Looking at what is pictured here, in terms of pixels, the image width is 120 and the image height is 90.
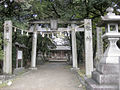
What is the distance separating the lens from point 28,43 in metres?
17.8

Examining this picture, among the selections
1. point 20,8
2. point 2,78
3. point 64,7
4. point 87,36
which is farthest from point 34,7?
point 2,78

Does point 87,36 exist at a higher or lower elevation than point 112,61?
higher

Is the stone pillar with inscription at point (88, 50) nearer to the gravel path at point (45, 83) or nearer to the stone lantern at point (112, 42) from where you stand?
the gravel path at point (45, 83)

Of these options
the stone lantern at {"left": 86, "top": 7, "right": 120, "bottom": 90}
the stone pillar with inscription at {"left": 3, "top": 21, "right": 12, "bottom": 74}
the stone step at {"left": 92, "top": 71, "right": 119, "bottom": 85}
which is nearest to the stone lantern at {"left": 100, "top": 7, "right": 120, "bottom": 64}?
the stone lantern at {"left": 86, "top": 7, "right": 120, "bottom": 90}

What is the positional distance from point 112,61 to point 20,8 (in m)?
7.94

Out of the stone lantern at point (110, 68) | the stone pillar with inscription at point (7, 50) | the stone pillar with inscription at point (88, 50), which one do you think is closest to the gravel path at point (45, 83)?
the stone pillar with inscription at point (7, 50)

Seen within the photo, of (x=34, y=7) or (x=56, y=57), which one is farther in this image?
(x=56, y=57)

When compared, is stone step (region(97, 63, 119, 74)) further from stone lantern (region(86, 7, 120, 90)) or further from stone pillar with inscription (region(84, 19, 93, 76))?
stone pillar with inscription (region(84, 19, 93, 76))

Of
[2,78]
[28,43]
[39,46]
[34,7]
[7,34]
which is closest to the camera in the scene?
[2,78]

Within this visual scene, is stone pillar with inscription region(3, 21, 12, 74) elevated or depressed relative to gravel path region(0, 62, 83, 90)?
elevated

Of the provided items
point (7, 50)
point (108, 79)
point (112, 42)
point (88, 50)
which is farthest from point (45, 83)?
point (88, 50)

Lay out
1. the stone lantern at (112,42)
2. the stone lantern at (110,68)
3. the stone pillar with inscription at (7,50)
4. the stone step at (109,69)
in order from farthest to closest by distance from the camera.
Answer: the stone pillar with inscription at (7,50) < the stone lantern at (112,42) < the stone step at (109,69) < the stone lantern at (110,68)

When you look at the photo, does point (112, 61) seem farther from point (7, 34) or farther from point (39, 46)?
point (39, 46)

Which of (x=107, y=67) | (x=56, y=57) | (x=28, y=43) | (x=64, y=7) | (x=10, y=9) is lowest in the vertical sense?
(x=56, y=57)
